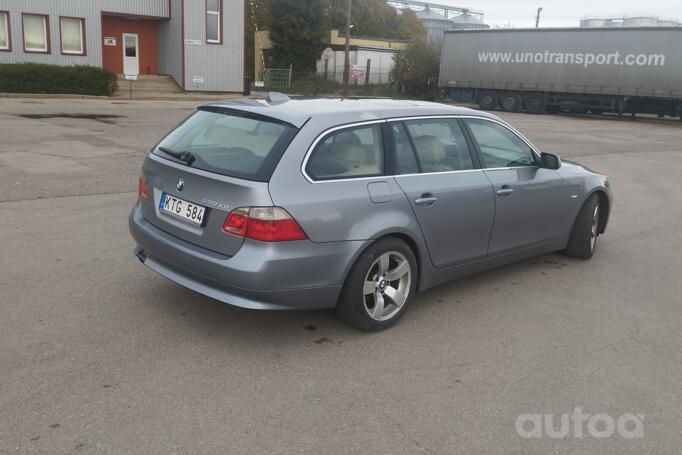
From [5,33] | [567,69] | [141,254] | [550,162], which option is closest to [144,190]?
[141,254]

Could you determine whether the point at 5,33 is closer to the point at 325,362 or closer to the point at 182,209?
the point at 182,209

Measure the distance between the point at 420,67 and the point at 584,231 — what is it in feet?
124

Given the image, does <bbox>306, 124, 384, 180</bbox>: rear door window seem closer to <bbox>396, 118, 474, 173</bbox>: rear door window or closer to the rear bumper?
<bbox>396, 118, 474, 173</bbox>: rear door window

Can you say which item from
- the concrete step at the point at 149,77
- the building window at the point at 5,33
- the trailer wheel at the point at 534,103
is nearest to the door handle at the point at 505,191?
the building window at the point at 5,33

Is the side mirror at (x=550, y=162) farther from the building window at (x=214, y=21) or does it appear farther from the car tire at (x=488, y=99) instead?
the car tire at (x=488, y=99)

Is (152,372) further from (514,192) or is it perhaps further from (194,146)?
(514,192)

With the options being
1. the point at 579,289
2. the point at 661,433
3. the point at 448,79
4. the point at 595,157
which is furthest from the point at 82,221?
the point at 448,79

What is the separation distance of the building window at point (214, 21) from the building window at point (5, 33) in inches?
333

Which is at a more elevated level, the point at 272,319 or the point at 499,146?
the point at 499,146

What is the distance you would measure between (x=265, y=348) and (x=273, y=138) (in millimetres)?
1331

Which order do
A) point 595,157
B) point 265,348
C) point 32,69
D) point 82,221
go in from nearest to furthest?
point 265,348, point 82,221, point 595,157, point 32,69

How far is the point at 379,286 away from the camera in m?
4.31

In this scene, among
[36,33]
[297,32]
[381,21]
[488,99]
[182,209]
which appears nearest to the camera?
[182,209]

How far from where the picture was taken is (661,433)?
10.8 ft
